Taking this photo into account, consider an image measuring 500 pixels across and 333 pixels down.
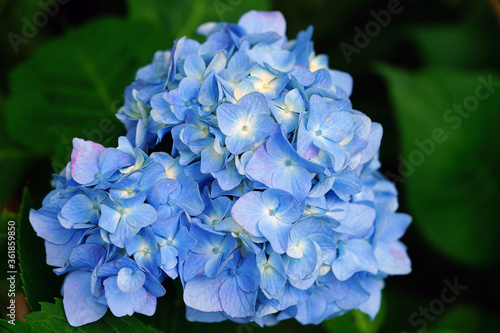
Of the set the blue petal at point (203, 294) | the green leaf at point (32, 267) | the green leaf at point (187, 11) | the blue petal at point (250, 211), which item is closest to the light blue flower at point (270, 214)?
the blue petal at point (250, 211)

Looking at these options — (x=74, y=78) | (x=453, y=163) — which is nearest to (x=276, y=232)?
(x=74, y=78)

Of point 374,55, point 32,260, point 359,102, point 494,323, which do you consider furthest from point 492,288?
point 32,260

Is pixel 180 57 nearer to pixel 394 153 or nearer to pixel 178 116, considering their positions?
pixel 178 116

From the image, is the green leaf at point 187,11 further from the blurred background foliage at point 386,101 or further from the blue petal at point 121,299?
the blue petal at point 121,299

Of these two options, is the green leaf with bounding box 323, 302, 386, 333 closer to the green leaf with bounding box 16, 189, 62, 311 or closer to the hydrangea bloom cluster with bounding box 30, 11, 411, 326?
the hydrangea bloom cluster with bounding box 30, 11, 411, 326

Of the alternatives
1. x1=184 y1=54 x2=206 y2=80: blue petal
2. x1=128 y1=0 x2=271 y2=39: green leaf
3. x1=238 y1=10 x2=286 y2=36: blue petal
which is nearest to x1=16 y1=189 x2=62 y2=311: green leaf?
x1=184 y1=54 x2=206 y2=80: blue petal
